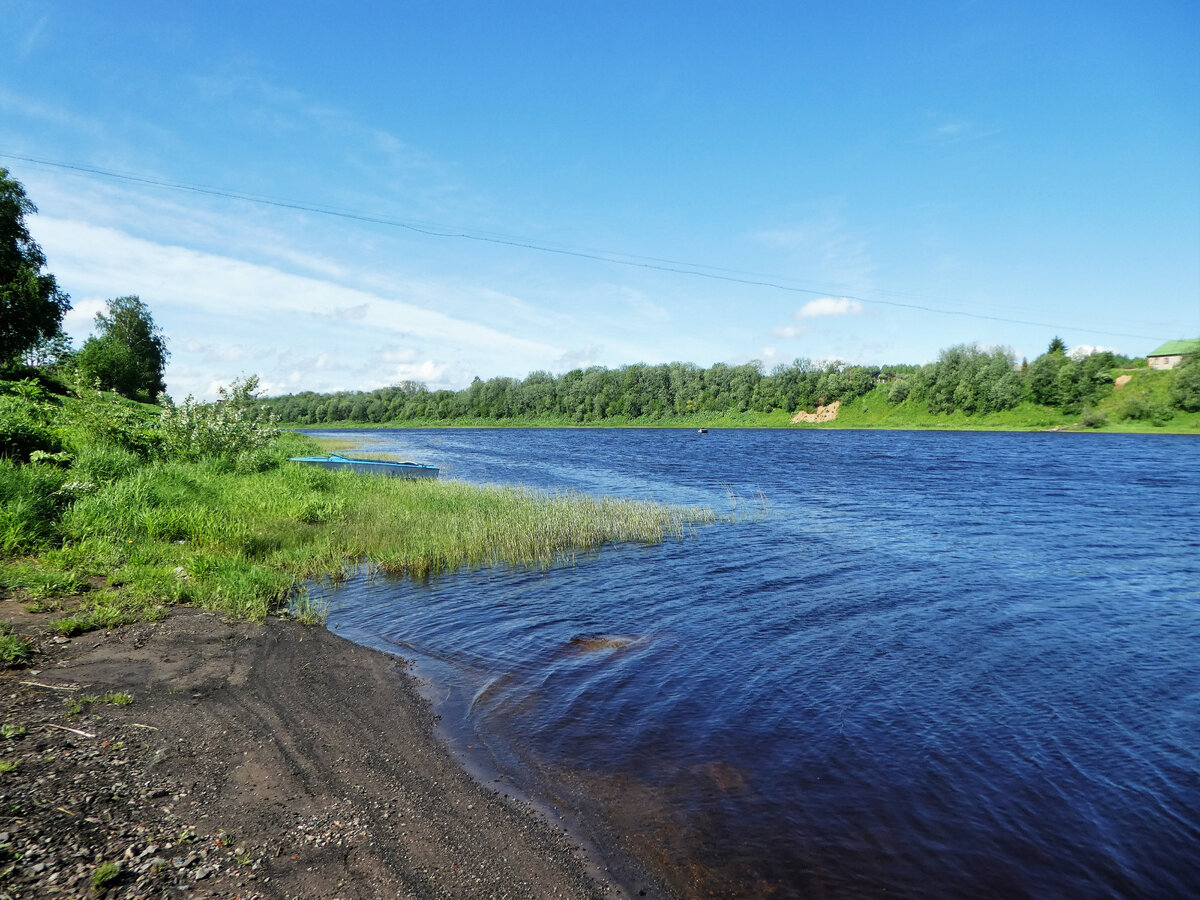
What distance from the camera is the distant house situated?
122 meters

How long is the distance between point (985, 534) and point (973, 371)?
11347 centimetres

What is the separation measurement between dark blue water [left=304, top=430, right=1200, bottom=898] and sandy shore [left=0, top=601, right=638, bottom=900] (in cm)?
117

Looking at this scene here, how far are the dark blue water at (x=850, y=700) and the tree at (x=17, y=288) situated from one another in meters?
52.0

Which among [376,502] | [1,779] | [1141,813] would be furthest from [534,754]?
[376,502]

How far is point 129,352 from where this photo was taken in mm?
78438

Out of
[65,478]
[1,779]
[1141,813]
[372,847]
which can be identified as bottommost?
[1141,813]

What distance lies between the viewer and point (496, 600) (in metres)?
16.0

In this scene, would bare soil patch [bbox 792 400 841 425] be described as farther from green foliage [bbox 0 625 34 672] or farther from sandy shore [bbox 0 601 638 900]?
green foliage [bbox 0 625 34 672]

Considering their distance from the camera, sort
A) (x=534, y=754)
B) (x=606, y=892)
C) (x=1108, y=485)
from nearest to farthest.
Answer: (x=606, y=892) < (x=534, y=754) < (x=1108, y=485)

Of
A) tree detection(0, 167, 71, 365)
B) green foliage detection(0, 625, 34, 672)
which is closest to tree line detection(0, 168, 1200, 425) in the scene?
tree detection(0, 167, 71, 365)

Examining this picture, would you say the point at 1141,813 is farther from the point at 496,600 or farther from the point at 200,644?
the point at 200,644

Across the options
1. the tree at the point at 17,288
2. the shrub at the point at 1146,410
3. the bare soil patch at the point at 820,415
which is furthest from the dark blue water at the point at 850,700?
the bare soil patch at the point at 820,415

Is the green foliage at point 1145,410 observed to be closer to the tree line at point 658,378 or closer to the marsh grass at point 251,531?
the tree line at point 658,378

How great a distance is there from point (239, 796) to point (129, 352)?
304 feet
